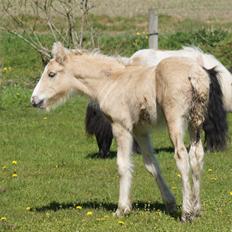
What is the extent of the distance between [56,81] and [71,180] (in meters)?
2.13

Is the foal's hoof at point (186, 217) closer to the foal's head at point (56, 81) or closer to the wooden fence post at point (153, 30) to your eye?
the foal's head at point (56, 81)

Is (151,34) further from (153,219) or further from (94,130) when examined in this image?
(153,219)

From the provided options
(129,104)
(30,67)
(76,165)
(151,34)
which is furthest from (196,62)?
(30,67)

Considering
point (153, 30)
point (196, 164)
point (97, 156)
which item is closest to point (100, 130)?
A: point (97, 156)

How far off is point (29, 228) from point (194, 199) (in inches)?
64.4

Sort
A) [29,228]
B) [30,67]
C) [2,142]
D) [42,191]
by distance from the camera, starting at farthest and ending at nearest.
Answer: [30,67] < [2,142] < [42,191] < [29,228]

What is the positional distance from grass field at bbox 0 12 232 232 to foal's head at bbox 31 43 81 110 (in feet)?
3.78

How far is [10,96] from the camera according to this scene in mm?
17625

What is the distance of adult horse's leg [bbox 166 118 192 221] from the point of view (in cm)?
794

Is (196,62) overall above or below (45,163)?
above

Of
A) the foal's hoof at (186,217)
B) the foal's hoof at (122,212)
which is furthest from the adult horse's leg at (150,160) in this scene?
the foal's hoof at (186,217)

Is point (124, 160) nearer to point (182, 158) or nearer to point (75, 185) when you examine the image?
point (182, 158)

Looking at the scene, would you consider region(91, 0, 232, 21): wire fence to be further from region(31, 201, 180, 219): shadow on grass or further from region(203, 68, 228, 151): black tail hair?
region(31, 201, 180, 219): shadow on grass

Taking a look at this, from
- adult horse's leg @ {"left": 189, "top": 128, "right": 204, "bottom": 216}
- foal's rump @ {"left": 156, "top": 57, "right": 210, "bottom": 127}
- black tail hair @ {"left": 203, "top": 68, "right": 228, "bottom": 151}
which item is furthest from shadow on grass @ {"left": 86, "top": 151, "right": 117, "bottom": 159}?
foal's rump @ {"left": 156, "top": 57, "right": 210, "bottom": 127}
